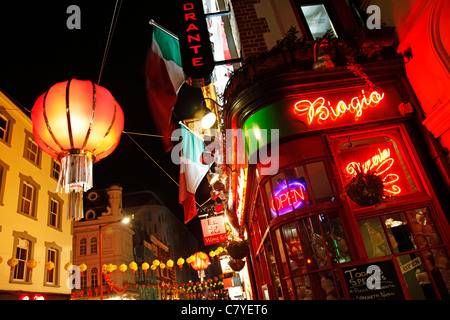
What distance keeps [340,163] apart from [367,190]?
3.66 ft

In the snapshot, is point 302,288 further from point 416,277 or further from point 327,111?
point 327,111

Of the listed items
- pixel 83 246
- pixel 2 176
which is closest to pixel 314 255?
pixel 2 176

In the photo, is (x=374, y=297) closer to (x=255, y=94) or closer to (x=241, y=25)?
(x=255, y=94)

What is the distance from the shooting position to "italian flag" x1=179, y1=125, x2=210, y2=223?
9984 mm

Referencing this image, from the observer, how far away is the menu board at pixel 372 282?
4547mm

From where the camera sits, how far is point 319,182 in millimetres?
6273

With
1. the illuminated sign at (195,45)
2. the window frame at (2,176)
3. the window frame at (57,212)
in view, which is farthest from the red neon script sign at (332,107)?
the window frame at (57,212)

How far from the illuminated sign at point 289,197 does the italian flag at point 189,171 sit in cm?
397

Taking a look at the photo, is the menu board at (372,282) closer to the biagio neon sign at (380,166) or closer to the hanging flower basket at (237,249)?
the biagio neon sign at (380,166)

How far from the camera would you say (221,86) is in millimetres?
12172

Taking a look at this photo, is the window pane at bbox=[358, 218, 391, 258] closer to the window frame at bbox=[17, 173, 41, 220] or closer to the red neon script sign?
the red neon script sign

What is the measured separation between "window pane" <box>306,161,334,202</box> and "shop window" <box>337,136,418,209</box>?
14.0 inches
